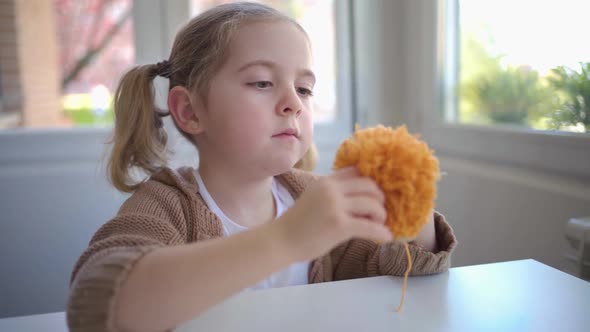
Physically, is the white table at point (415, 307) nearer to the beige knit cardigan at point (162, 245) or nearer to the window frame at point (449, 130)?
the beige knit cardigan at point (162, 245)

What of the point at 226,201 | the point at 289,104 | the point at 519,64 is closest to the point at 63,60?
the point at 226,201

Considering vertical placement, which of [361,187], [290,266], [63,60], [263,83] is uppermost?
[63,60]

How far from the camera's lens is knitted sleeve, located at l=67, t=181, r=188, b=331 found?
49cm

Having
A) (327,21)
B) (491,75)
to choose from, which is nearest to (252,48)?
(491,75)

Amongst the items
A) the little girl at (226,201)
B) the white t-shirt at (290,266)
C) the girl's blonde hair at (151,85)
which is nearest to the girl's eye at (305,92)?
the little girl at (226,201)

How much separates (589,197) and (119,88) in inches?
37.9

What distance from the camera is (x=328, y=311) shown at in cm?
60

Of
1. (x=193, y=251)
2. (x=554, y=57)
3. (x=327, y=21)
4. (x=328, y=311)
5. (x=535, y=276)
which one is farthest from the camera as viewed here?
(x=327, y=21)

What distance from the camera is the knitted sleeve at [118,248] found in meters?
0.49

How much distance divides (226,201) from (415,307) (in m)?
0.43

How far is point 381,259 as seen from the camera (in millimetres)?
823

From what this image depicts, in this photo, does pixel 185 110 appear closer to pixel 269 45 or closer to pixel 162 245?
pixel 269 45

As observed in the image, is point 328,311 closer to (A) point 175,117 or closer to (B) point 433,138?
(A) point 175,117

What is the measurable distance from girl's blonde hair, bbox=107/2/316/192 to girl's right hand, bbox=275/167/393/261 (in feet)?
1.44
